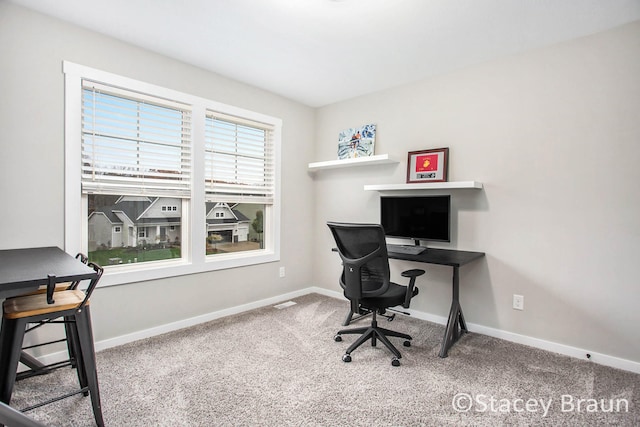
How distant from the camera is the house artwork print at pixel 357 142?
12.4 feet

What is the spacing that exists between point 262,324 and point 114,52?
8.66 ft

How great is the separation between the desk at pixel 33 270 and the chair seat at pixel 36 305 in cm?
9

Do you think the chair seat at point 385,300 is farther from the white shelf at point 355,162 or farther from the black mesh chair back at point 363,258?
the white shelf at point 355,162

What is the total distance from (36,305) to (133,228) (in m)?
1.30

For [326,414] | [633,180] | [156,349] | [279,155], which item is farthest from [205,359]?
[633,180]

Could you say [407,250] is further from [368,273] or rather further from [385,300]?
[385,300]

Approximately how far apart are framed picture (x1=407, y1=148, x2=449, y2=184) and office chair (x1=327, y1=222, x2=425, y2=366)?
113 centimetres

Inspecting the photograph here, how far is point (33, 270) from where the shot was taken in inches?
59.4

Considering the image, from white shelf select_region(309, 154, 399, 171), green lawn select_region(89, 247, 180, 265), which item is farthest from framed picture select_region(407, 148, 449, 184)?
green lawn select_region(89, 247, 180, 265)

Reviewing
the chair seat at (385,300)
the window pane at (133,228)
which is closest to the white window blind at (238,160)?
the window pane at (133,228)

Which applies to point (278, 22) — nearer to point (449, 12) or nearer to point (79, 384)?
point (449, 12)

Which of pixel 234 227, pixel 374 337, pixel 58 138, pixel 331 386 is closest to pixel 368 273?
pixel 374 337

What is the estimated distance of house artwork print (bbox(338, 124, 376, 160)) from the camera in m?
3.77

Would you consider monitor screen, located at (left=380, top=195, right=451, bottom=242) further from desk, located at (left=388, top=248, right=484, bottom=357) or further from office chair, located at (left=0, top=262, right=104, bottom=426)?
office chair, located at (left=0, top=262, right=104, bottom=426)
